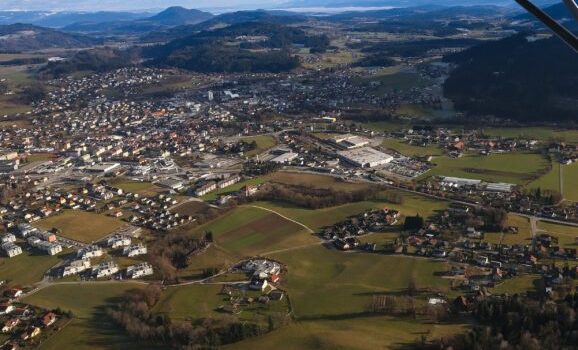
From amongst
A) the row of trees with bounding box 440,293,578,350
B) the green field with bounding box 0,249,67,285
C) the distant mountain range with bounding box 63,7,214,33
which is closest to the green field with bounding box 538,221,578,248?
the row of trees with bounding box 440,293,578,350

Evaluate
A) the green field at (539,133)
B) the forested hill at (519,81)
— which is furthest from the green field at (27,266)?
the forested hill at (519,81)

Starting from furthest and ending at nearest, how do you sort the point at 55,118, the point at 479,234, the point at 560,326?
the point at 55,118
the point at 479,234
the point at 560,326

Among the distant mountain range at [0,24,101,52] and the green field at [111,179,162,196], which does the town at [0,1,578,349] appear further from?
the distant mountain range at [0,24,101,52]

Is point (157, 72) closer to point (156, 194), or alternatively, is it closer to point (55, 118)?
point (55, 118)

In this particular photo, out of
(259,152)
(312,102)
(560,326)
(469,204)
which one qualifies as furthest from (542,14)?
(312,102)

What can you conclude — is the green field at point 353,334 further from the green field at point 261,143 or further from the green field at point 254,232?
the green field at point 261,143

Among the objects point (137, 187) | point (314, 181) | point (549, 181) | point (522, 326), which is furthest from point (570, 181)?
point (137, 187)
